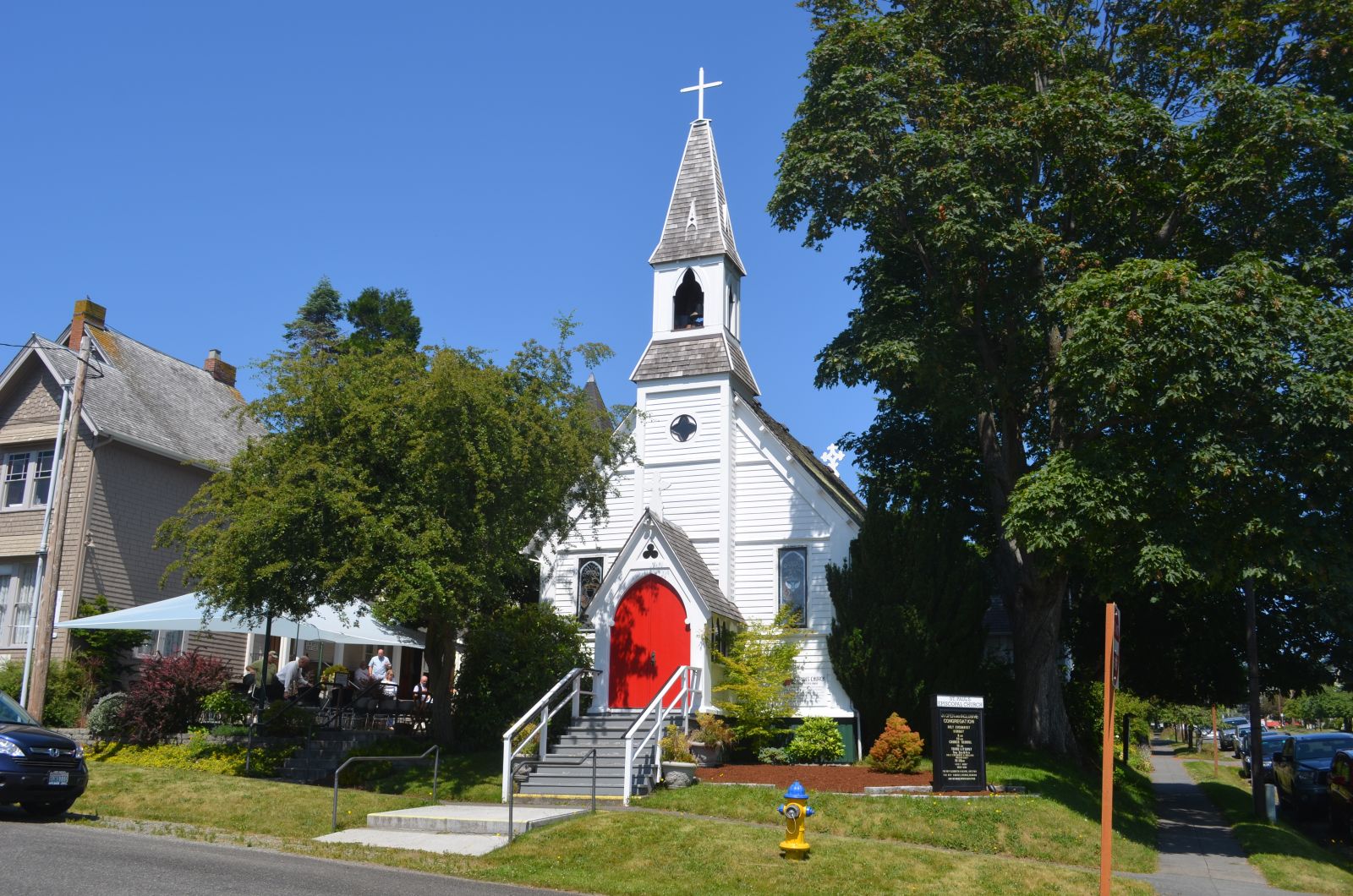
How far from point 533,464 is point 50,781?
8434 millimetres

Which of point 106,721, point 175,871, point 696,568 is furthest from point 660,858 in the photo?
point 106,721

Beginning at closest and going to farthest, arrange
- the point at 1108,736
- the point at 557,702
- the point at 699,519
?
the point at 1108,736
the point at 557,702
the point at 699,519

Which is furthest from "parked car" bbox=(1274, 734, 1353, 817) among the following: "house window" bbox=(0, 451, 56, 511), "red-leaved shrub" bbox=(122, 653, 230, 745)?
"house window" bbox=(0, 451, 56, 511)

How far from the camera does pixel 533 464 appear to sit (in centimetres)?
1895

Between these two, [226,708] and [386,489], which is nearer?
[386,489]

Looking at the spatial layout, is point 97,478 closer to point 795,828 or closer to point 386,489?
point 386,489

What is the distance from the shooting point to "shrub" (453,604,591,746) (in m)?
21.3

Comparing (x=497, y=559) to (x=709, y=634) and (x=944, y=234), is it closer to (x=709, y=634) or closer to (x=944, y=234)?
(x=709, y=634)

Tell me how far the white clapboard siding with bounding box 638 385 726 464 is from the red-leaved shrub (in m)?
10.3

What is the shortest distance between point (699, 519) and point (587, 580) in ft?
9.75

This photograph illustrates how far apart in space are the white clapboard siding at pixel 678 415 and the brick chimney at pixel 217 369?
674 inches

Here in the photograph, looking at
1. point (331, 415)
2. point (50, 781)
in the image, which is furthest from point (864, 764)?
point (50, 781)

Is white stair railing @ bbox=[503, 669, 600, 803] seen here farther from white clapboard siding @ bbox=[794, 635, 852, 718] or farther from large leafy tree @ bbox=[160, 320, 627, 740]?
white clapboard siding @ bbox=[794, 635, 852, 718]

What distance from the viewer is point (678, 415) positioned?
24719 mm
